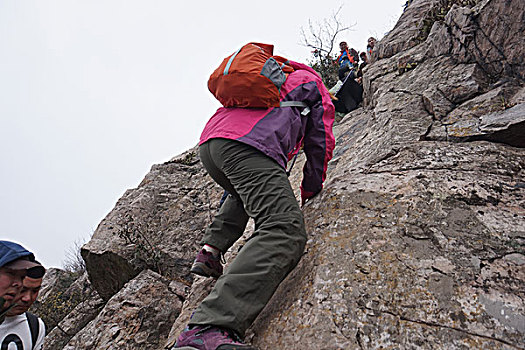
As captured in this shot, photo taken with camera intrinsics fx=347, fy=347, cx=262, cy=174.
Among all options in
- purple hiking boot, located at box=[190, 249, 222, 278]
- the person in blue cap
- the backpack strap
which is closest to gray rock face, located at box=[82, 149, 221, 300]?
purple hiking boot, located at box=[190, 249, 222, 278]

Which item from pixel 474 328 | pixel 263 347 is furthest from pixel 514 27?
pixel 263 347

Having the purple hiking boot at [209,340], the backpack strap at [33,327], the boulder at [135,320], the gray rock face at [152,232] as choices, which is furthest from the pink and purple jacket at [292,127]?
the gray rock face at [152,232]

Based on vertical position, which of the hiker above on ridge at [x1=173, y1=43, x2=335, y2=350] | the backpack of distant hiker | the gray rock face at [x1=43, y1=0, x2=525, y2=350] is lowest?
the gray rock face at [x1=43, y1=0, x2=525, y2=350]

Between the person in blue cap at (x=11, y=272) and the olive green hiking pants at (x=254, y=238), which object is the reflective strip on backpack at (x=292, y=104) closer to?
the olive green hiking pants at (x=254, y=238)

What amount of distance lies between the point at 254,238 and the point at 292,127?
3.46 feet

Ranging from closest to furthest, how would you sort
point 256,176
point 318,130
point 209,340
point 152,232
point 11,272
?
1. point 209,340
2. point 11,272
3. point 256,176
4. point 318,130
5. point 152,232

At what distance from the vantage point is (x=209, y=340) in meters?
1.98

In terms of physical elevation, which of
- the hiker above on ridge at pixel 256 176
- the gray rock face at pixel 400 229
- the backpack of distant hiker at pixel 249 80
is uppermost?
the backpack of distant hiker at pixel 249 80

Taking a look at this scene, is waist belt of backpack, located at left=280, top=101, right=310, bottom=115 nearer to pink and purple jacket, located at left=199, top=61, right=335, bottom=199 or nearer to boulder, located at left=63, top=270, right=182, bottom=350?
pink and purple jacket, located at left=199, top=61, right=335, bottom=199

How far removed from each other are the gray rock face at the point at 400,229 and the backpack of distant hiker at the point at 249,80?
3.88ft

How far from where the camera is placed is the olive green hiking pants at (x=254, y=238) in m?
2.13

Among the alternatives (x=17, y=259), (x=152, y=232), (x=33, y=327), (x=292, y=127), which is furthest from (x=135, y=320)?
(x=292, y=127)

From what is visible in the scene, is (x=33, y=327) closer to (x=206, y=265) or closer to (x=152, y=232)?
(x=206, y=265)

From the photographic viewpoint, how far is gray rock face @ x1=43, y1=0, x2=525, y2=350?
211 centimetres
